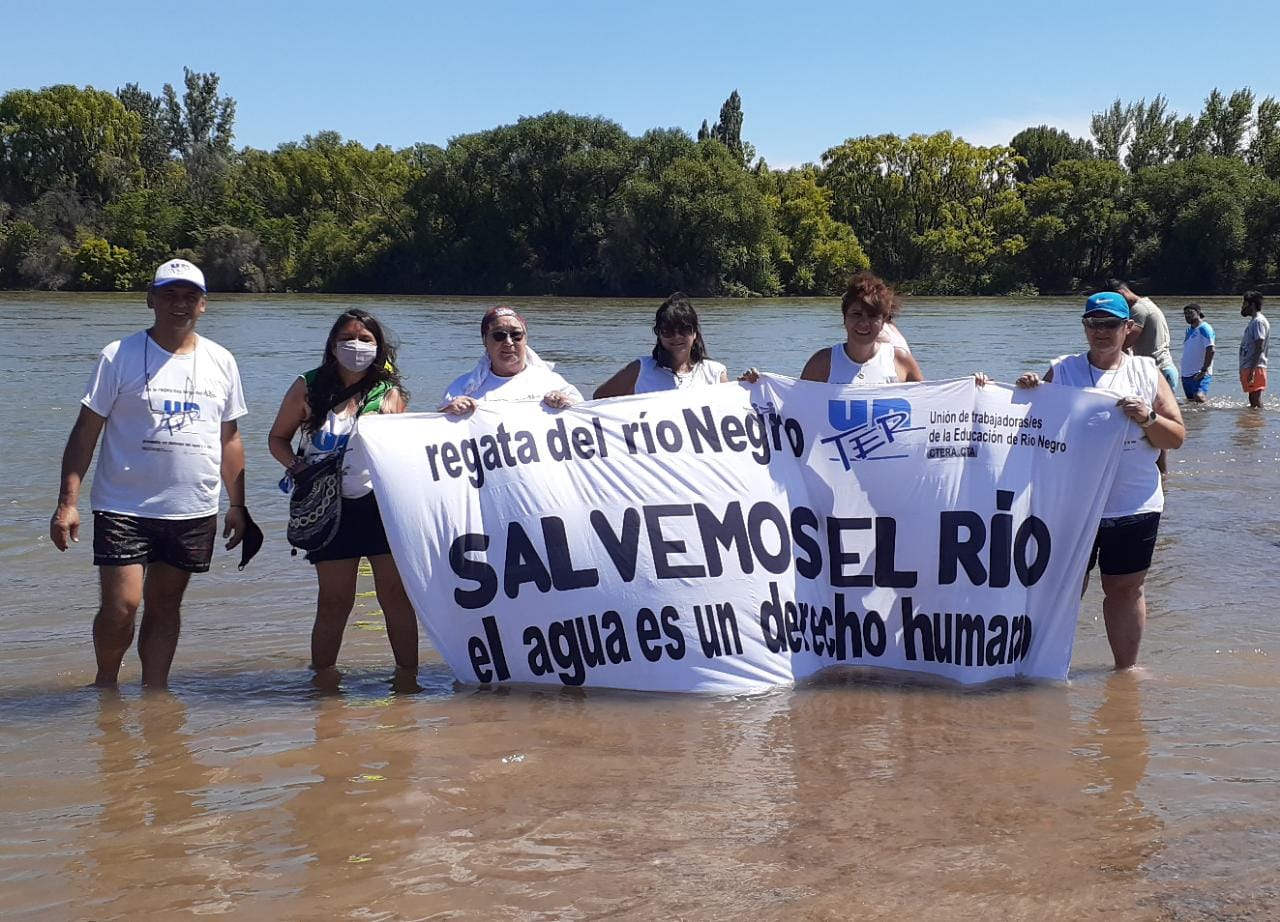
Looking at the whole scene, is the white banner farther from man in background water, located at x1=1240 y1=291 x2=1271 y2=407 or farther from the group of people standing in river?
man in background water, located at x1=1240 y1=291 x2=1271 y2=407

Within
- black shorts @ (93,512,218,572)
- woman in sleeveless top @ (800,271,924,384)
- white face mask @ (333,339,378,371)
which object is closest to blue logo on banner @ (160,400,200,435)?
black shorts @ (93,512,218,572)

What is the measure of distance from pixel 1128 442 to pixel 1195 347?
14.2 metres

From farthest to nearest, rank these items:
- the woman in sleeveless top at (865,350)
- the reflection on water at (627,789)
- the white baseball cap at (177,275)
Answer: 1. the woman in sleeveless top at (865,350)
2. the white baseball cap at (177,275)
3. the reflection on water at (627,789)

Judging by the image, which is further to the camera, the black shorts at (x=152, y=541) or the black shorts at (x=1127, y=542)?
the black shorts at (x=1127, y=542)

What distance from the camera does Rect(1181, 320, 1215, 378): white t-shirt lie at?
60.6 feet

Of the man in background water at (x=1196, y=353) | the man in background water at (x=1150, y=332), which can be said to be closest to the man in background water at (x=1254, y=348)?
the man in background water at (x=1196, y=353)

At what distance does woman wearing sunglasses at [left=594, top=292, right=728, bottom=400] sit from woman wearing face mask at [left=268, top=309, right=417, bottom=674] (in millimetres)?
1046

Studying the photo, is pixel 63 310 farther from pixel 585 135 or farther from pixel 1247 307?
pixel 1247 307

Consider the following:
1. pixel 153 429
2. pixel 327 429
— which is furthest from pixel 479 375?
pixel 153 429

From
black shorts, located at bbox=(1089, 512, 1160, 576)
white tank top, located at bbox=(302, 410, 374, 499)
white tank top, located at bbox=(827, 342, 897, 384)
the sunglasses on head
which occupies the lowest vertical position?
black shorts, located at bbox=(1089, 512, 1160, 576)

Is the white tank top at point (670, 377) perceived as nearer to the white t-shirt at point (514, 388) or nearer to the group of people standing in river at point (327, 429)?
the group of people standing in river at point (327, 429)

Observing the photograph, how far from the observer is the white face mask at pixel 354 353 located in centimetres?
563

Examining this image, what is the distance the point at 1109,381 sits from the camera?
231 inches

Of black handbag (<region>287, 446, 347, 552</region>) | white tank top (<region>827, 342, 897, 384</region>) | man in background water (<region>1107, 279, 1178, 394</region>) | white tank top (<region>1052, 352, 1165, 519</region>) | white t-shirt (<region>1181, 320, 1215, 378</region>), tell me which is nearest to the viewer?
black handbag (<region>287, 446, 347, 552</region>)
